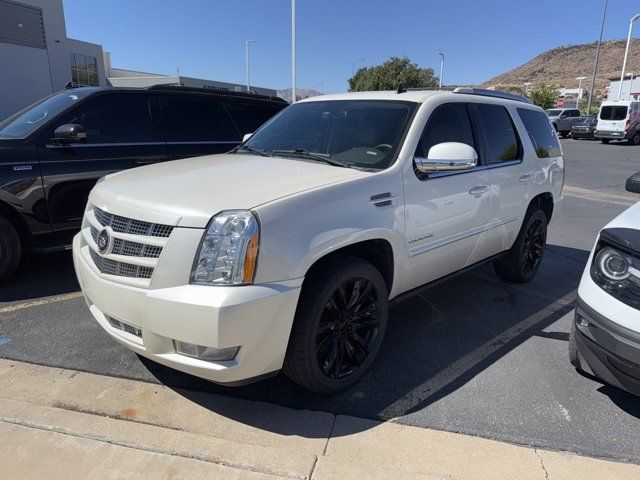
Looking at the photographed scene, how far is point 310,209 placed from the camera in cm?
263

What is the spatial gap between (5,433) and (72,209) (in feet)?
8.69

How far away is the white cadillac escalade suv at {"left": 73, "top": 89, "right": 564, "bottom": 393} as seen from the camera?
2.41 m

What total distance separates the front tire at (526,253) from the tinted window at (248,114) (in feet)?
11.5

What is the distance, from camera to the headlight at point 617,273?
102 inches

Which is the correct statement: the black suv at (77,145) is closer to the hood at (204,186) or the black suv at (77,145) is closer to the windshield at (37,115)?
the windshield at (37,115)

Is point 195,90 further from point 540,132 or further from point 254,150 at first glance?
point 540,132

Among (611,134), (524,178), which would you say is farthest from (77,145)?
(611,134)

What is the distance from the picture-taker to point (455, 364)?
3.45m

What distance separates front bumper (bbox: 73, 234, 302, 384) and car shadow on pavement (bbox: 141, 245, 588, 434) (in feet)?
1.70

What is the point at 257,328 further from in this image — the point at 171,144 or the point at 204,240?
the point at 171,144

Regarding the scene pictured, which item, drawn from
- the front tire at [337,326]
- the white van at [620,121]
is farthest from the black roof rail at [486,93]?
the white van at [620,121]

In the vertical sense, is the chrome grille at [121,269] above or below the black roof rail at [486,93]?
below

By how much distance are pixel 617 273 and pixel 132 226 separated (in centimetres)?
275

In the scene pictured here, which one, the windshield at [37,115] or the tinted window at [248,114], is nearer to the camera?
the windshield at [37,115]
